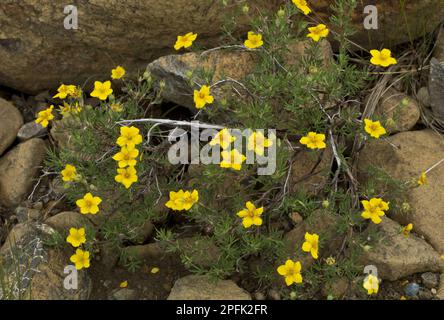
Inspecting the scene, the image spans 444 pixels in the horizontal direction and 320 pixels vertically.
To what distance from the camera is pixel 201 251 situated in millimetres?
4262

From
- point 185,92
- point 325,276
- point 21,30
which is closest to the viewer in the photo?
point 325,276

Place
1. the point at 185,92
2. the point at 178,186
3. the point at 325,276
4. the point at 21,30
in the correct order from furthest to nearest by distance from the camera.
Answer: the point at 21,30, the point at 185,92, the point at 178,186, the point at 325,276

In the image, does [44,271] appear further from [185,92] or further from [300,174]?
[300,174]

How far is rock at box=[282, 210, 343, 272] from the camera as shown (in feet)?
14.2

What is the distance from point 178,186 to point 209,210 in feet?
1.23

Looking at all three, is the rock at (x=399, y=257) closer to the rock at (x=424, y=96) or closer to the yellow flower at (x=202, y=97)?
the rock at (x=424, y=96)

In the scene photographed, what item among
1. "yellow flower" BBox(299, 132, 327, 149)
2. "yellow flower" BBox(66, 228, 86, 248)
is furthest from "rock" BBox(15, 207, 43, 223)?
"yellow flower" BBox(299, 132, 327, 149)

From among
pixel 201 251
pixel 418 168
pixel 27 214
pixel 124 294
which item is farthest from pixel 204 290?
pixel 418 168

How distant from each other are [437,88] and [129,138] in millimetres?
2689

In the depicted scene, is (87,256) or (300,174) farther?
(300,174)

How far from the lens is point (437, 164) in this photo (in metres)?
4.78

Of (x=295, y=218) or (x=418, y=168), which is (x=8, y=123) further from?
(x=418, y=168)

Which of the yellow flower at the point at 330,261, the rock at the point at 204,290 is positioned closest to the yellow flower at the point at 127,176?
the rock at the point at 204,290

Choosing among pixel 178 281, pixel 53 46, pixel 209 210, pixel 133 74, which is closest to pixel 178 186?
pixel 209 210
